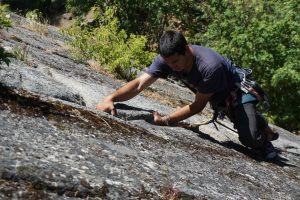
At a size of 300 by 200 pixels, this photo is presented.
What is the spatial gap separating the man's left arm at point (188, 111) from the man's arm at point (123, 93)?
0.40 metres

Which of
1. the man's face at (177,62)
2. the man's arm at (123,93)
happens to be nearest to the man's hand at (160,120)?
the man's arm at (123,93)

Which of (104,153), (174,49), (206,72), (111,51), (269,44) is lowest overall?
(104,153)

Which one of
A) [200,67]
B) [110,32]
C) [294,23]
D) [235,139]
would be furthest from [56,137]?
[294,23]

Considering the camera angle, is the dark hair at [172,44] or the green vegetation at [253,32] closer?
the dark hair at [172,44]

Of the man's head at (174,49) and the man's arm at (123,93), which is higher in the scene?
the man's head at (174,49)

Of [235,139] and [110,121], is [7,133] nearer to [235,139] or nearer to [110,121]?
[110,121]

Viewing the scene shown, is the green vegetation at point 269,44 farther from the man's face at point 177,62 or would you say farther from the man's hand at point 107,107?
the man's hand at point 107,107

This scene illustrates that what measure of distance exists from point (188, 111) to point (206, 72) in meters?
0.58

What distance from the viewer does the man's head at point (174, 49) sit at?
→ 5152 millimetres

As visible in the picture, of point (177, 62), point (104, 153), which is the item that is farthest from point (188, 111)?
point (104, 153)

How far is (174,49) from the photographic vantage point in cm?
516

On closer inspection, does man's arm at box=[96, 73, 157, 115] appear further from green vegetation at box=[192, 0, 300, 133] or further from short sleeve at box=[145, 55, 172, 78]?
green vegetation at box=[192, 0, 300, 133]

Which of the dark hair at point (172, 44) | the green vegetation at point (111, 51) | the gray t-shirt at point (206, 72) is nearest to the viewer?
Answer: the dark hair at point (172, 44)

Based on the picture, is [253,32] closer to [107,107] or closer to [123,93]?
[123,93]
